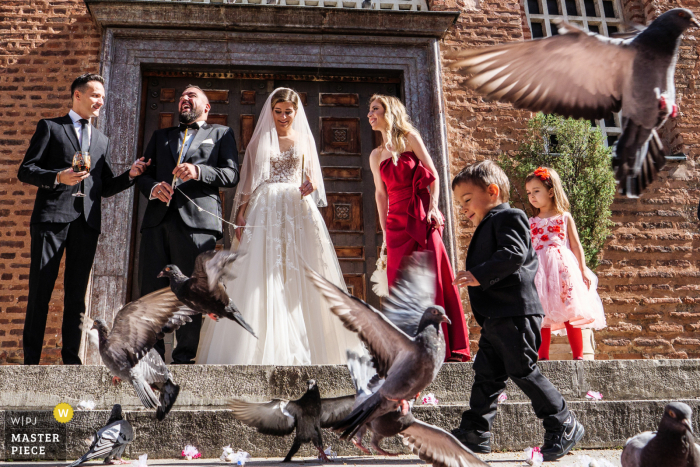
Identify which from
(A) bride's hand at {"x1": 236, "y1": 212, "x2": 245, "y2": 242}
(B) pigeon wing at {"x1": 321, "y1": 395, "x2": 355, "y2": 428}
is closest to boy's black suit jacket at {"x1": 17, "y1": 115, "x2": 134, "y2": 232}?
(A) bride's hand at {"x1": 236, "y1": 212, "x2": 245, "y2": 242}

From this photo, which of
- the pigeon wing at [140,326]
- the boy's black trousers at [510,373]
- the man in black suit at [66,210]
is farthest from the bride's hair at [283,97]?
the pigeon wing at [140,326]

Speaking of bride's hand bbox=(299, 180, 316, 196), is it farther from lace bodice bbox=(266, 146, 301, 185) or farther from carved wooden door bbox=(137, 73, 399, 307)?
carved wooden door bbox=(137, 73, 399, 307)

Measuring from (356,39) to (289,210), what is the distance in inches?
126

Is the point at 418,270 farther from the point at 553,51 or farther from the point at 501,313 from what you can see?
the point at 553,51

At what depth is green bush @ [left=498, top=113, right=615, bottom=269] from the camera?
22.3ft

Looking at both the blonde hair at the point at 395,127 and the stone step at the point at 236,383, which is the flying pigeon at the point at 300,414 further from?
the blonde hair at the point at 395,127

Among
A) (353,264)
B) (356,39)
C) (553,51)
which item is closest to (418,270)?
(553,51)

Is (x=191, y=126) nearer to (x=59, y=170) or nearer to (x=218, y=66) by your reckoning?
(x=59, y=170)

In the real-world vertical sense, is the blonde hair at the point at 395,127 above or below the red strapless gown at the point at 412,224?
above

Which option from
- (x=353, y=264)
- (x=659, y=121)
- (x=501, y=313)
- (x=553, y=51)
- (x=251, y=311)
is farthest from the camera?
(x=353, y=264)

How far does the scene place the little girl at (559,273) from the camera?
5152 millimetres

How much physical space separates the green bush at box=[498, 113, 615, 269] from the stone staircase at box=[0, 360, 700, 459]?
3.26 meters

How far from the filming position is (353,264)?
727 centimetres

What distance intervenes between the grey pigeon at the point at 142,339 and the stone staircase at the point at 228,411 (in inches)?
22.7
